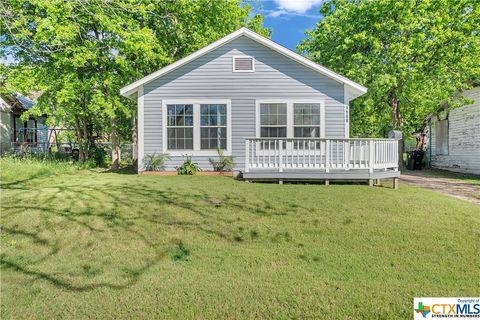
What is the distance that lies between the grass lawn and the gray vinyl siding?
5.42m

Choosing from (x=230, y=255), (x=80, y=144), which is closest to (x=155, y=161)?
(x=80, y=144)

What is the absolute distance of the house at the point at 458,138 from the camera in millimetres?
16531

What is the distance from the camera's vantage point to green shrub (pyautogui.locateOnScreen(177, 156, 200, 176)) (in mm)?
12742

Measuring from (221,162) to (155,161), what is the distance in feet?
8.40

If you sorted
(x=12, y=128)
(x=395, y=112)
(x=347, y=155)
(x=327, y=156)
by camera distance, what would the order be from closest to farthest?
(x=327, y=156)
(x=347, y=155)
(x=395, y=112)
(x=12, y=128)

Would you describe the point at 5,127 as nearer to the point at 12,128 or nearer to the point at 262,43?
the point at 12,128

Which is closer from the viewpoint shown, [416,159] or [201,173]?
[201,173]

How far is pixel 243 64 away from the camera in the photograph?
42.4 feet

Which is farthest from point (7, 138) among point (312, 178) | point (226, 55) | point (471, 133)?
point (471, 133)

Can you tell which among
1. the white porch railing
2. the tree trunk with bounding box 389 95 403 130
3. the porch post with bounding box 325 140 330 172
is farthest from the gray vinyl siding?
the tree trunk with bounding box 389 95 403 130

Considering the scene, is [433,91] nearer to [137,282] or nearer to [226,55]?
[226,55]

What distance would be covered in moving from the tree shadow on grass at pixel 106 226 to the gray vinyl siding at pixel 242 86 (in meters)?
5.03

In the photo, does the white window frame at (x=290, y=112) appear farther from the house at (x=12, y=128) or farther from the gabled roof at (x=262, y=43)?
the house at (x=12, y=128)

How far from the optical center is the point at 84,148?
18078 mm
